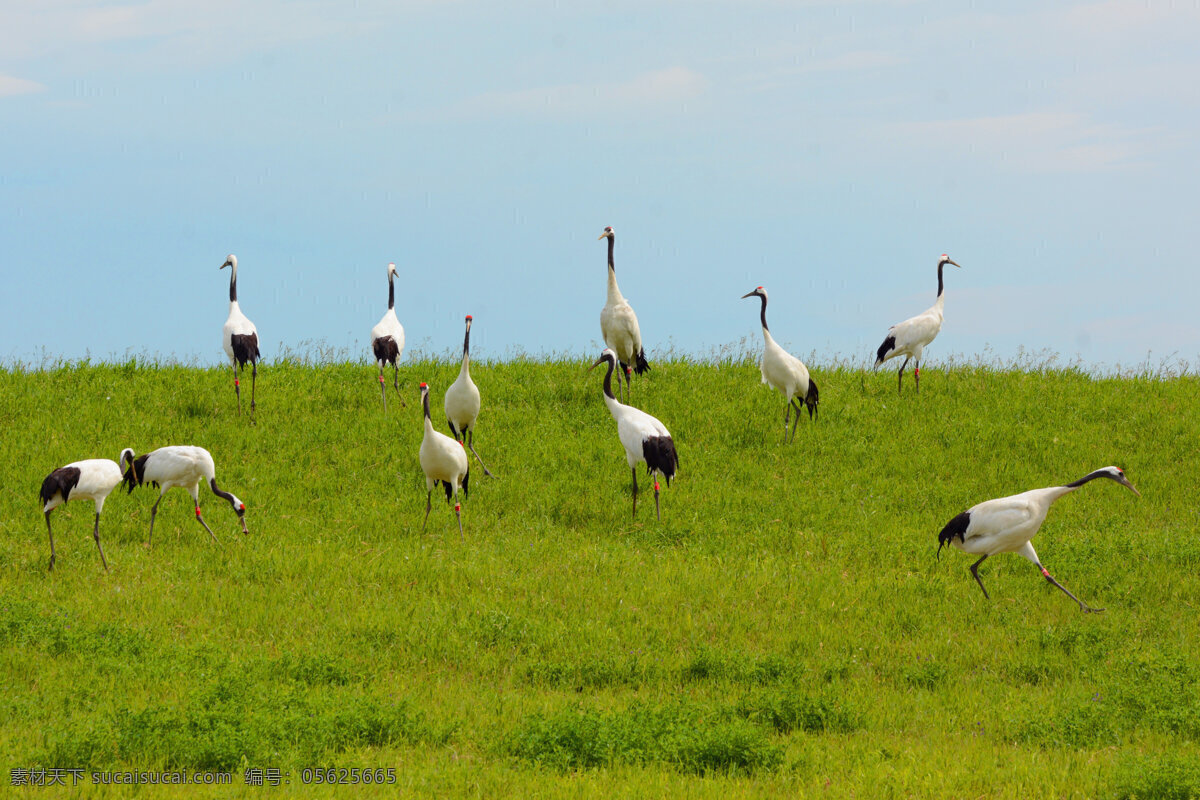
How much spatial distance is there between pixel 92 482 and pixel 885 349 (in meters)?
13.8

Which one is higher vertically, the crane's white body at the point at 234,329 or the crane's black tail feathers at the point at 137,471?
the crane's white body at the point at 234,329

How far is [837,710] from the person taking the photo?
8164 millimetres

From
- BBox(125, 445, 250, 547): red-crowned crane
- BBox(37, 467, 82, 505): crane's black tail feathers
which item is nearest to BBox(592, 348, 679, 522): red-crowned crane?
BBox(125, 445, 250, 547): red-crowned crane

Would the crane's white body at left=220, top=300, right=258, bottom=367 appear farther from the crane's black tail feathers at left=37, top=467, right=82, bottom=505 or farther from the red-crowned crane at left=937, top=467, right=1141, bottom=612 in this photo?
the red-crowned crane at left=937, top=467, right=1141, bottom=612

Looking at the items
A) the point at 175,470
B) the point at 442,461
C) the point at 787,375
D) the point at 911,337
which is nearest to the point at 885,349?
the point at 911,337

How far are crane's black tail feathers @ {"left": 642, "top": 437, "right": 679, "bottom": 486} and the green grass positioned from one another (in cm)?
80

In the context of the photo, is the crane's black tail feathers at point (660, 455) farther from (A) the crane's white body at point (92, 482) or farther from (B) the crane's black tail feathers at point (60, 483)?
(B) the crane's black tail feathers at point (60, 483)

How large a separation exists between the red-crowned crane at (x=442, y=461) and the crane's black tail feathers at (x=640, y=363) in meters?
6.53

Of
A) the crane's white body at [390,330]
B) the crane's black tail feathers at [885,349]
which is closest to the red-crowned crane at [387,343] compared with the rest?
the crane's white body at [390,330]

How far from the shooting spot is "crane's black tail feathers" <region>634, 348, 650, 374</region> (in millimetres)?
19503

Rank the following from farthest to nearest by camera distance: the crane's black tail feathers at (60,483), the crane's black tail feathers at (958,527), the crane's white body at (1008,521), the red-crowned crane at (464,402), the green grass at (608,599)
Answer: the red-crowned crane at (464,402)
the crane's black tail feathers at (60,483)
the crane's black tail feathers at (958,527)
the crane's white body at (1008,521)
the green grass at (608,599)

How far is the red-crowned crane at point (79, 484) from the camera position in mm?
11578

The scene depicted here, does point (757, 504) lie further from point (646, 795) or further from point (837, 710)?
point (646, 795)

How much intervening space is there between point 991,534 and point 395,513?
7621 mm
